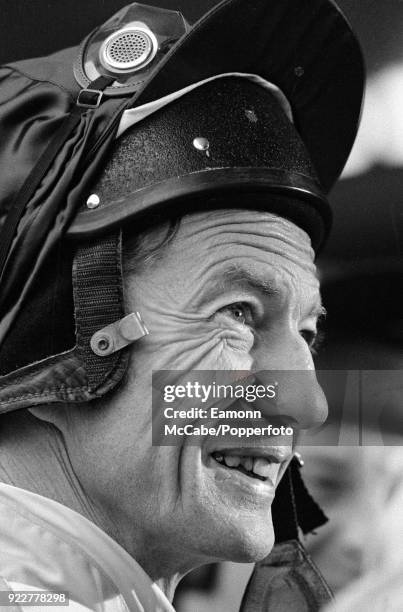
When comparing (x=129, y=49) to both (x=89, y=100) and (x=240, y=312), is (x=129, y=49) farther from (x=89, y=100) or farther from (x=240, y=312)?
(x=240, y=312)

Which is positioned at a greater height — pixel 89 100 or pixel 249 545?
pixel 89 100

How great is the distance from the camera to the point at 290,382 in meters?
1.66

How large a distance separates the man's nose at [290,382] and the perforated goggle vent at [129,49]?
566 millimetres

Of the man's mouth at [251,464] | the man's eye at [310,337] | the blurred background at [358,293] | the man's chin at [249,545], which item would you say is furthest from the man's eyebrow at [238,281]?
the blurred background at [358,293]

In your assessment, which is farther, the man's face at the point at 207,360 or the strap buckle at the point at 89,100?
the strap buckle at the point at 89,100

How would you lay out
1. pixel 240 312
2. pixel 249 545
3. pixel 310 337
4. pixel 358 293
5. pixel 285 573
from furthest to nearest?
pixel 358 293 → pixel 285 573 → pixel 310 337 → pixel 240 312 → pixel 249 545

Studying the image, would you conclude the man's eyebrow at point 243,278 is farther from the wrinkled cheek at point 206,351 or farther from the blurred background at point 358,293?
the blurred background at point 358,293

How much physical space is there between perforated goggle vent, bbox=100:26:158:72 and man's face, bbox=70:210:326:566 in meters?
0.31

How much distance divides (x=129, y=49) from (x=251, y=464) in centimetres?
78

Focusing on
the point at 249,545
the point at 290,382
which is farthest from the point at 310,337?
the point at 249,545

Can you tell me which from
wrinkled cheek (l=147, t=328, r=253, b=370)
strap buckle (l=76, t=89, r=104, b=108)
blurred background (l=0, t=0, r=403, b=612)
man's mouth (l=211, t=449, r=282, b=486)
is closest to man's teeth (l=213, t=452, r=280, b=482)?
man's mouth (l=211, t=449, r=282, b=486)

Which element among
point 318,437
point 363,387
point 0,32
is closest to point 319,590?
point 318,437

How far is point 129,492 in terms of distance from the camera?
1.59 metres

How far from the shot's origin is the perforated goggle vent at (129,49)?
1.75 meters
